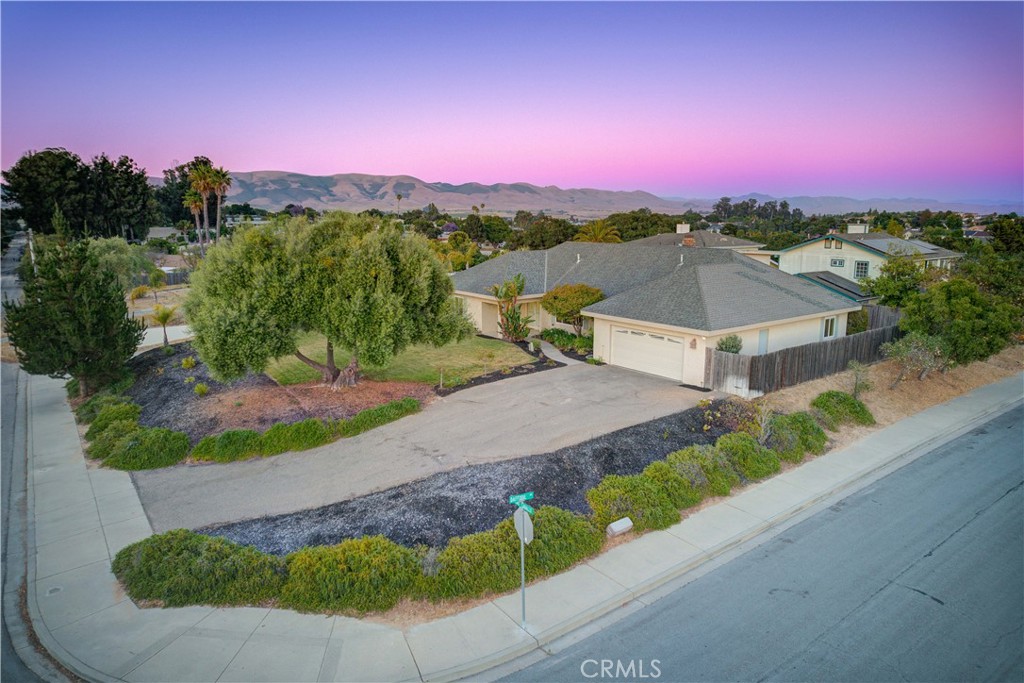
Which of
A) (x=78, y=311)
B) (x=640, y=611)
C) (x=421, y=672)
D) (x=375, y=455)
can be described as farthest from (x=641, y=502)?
(x=78, y=311)

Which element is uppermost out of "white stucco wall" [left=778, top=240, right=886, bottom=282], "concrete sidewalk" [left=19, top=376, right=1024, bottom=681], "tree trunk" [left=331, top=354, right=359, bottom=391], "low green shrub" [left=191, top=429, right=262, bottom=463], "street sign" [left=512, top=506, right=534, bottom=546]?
"white stucco wall" [left=778, top=240, right=886, bottom=282]

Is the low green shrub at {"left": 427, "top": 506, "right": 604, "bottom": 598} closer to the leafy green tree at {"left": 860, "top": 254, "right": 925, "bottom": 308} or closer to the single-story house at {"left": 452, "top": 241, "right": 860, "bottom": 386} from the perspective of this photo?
the single-story house at {"left": 452, "top": 241, "right": 860, "bottom": 386}

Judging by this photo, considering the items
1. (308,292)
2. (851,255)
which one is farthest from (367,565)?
(851,255)

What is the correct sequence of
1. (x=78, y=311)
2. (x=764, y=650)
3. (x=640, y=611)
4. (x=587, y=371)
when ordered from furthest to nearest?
1. (x=587, y=371)
2. (x=78, y=311)
3. (x=640, y=611)
4. (x=764, y=650)

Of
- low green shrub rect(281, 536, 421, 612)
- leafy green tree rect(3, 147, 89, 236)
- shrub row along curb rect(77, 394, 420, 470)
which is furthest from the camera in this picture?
leafy green tree rect(3, 147, 89, 236)

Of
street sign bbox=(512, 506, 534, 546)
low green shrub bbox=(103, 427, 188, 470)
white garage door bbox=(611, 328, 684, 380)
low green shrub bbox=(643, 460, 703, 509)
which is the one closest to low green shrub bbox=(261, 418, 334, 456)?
low green shrub bbox=(103, 427, 188, 470)

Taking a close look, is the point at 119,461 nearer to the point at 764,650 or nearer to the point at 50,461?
the point at 50,461
